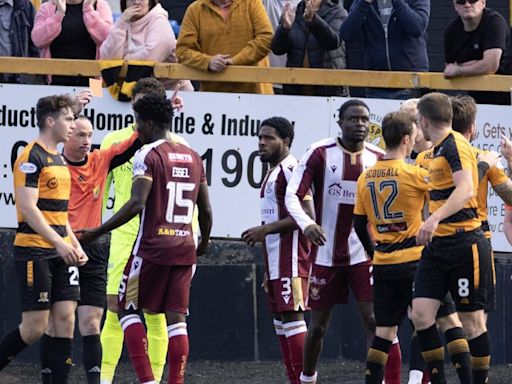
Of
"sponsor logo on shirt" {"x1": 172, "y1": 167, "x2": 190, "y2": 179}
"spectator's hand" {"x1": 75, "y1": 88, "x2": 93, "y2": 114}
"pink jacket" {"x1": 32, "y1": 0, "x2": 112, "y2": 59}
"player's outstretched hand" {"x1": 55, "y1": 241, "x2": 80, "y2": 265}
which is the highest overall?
"pink jacket" {"x1": 32, "y1": 0, "x2": 112, "y2": 59}

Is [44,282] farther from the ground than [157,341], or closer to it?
farther from the ground

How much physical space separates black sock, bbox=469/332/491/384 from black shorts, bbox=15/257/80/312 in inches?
115

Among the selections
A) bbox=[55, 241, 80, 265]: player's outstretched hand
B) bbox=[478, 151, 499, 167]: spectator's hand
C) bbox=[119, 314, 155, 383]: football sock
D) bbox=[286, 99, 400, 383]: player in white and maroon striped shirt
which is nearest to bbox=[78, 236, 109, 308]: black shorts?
bbox=[119, 314, 155, 383]: football sock

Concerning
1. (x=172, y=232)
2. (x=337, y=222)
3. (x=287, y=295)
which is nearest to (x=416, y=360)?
(x=287, y=295)

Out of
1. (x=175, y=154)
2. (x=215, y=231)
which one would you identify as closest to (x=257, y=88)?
(x=215, y=231)

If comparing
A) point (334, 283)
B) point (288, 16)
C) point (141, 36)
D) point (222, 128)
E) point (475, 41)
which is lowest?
point (334, 283)

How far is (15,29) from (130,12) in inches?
51.9

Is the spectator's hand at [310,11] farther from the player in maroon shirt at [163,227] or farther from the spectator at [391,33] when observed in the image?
the player in maroon shirt at [163,227]

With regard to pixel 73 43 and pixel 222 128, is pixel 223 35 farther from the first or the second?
pixel 73 43

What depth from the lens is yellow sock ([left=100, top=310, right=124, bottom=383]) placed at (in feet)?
36.3

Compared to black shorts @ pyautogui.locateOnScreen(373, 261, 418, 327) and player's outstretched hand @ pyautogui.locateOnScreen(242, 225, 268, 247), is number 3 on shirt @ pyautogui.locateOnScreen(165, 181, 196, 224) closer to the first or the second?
player's outstretched hand @ pyautogui.locateOnScreen(242, 225, 268, 247)

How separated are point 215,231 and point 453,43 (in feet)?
8.82

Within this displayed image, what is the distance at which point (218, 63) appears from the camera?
12.4 m

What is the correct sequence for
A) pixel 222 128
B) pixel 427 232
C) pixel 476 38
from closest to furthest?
pixel 427 232 < pixel 476 38 < pixel 222 128
